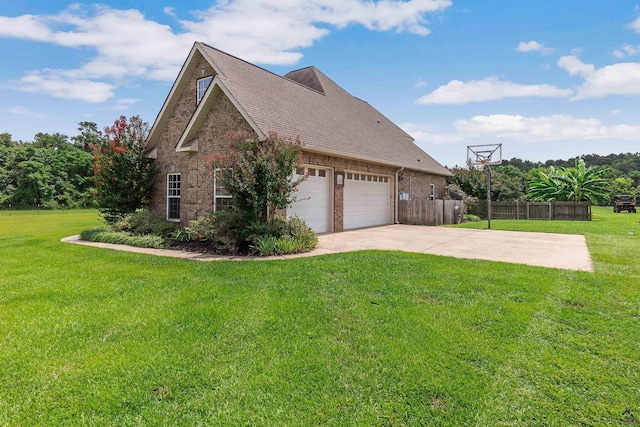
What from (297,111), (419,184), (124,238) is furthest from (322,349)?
(419,184)

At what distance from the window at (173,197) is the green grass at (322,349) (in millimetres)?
7878

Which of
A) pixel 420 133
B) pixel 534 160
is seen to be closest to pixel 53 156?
pixel 420 133

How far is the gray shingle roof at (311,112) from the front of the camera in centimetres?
1184

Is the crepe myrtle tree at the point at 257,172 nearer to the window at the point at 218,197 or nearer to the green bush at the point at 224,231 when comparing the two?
the green bush at the point at 224,231

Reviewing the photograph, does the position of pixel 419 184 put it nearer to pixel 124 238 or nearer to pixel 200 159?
pixel 200 159

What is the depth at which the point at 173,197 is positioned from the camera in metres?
14.4

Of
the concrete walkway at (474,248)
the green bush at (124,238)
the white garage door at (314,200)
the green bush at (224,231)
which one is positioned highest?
the white garage door at (314,200)

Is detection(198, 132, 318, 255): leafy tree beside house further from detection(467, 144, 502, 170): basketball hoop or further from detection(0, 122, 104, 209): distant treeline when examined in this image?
detection(0, 122, 104, 209): distant treeline

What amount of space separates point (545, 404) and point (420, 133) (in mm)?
28308

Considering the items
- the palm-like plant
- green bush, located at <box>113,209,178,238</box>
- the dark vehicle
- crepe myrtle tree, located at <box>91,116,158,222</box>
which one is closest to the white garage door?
green bush, located at <box>113,209,178,238</box>

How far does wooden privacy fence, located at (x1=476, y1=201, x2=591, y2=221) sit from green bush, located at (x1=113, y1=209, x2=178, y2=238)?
21581mm

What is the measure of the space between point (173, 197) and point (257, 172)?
7092 mm

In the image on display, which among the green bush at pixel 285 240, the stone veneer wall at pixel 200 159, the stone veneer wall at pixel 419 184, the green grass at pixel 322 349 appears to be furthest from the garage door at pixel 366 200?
the green grass at pixel 322 349

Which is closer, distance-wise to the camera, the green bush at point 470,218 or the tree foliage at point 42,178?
the green bush at point 470,218
